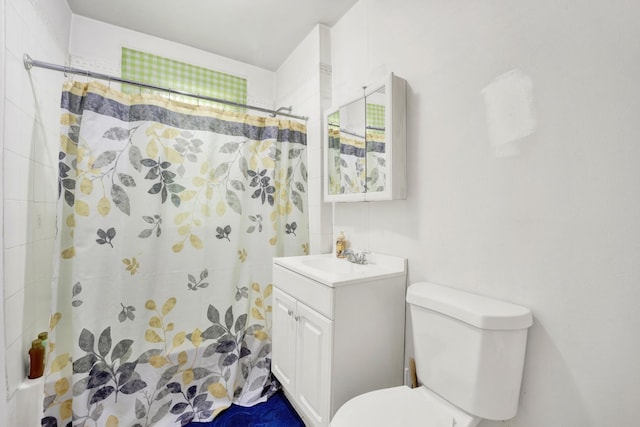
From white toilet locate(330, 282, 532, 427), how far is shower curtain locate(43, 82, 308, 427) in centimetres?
103

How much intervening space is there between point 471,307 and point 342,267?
2.67 feet

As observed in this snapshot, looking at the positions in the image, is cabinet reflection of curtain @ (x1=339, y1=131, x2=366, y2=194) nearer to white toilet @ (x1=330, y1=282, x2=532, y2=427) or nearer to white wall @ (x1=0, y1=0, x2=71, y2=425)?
white toilet @ (x1=330, y1=282, x2=532, y2=427)

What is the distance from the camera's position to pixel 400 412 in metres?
0.94

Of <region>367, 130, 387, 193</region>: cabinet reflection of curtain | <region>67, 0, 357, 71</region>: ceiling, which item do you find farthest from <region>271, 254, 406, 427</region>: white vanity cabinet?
<region>67, 0, 357, 71</region>: ceiling

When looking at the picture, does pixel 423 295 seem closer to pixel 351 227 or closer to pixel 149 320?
pixel 351 227

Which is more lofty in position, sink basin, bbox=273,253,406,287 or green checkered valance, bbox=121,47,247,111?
green checkered valance, bbox=121,47,247,111

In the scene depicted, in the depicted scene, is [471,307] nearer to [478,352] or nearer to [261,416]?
[478,352]

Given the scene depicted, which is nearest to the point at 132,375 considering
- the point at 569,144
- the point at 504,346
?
the point at 504,346

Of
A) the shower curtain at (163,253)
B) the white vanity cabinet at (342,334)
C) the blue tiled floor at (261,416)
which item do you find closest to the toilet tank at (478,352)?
the white vanity cabinet at (342,334)

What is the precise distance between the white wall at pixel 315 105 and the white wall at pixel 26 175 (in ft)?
4.82

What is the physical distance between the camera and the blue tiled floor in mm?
1503

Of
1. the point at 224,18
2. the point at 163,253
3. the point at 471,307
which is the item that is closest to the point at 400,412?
the point at 471,307

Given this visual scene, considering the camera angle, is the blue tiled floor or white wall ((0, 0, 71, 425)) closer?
white wall ((0, 0, 71, 425))

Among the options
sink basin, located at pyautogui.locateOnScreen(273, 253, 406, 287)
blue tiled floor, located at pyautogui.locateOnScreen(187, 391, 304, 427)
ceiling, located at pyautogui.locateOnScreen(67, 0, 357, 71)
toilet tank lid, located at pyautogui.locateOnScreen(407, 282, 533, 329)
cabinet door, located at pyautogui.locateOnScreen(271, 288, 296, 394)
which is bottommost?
blue tiled floor, located at pyautogui.locateOnScreen(187, 391, 304, 427)
